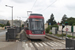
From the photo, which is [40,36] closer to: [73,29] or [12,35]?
[12,35]

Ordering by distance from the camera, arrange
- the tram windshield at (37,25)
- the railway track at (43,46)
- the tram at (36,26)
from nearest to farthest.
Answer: the railway track at (43,46) < the tram at (36,26) < the tram windshield at (37,25)

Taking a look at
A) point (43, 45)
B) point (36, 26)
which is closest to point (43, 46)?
point (43, 45)

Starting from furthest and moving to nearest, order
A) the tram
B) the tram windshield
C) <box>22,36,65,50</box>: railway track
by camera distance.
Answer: the tram windshield → the tram → <box>22,36,65,50</box>: railway track

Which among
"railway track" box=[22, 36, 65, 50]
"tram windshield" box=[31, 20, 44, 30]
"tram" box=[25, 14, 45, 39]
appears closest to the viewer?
"railway track" box=[22, 36, 65, 50]

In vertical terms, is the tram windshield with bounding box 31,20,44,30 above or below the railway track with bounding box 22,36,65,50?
above

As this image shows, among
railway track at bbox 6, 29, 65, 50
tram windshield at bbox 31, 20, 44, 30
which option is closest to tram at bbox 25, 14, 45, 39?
tram windshield at bbox 31, 20, 44, 30

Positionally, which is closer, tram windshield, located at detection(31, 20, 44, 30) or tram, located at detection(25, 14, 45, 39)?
tram, located at detection(25, 14, 45, 39)

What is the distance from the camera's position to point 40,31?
1708 cm

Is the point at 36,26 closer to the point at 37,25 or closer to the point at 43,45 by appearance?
the point at 37,25

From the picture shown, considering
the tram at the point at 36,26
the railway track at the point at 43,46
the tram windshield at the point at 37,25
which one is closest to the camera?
the railway track at the point at 43,46

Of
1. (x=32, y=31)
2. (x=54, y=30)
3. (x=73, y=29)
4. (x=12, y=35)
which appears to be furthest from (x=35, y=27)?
(x=54, y=30)

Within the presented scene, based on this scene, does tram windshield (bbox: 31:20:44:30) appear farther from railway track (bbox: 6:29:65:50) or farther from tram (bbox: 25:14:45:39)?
railway track (bbox: 6:29:65:50)

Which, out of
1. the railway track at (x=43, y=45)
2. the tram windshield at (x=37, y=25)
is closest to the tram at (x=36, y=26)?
the tram windshield at (x=37, y=25)

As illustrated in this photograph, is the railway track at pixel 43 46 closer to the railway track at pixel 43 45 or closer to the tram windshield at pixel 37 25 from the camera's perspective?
the railway track at pixel 43 45
